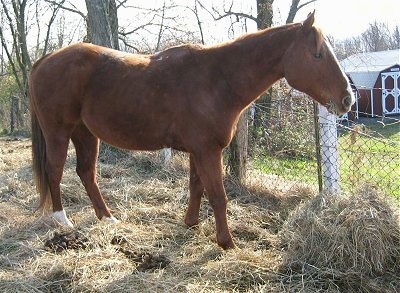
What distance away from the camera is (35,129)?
14.6 ft

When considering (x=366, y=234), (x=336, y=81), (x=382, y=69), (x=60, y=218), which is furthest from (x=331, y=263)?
(x=382, y=69)

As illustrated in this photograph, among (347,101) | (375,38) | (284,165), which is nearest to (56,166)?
(347,101)

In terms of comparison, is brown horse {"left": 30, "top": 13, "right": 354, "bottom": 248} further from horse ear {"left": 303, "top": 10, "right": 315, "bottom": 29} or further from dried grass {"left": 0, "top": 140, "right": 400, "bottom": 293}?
dried grass {"left": 0, "top": 140, "right": 400, "bottom": 293}

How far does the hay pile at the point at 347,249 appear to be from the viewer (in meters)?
3.02

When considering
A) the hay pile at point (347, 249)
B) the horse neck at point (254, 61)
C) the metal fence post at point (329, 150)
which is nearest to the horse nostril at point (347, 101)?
the horse neck at point (254, 61)

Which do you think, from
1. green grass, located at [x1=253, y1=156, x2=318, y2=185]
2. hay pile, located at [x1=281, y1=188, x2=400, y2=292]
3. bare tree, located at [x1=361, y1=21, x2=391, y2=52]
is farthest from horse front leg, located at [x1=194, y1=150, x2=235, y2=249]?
bare tree, located at [x1=361, y1=21, x2=391, y2=52]

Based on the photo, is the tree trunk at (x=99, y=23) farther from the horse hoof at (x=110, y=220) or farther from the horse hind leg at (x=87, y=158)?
the horse hoof at (x=110, y=220)

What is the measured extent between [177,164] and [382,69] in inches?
802

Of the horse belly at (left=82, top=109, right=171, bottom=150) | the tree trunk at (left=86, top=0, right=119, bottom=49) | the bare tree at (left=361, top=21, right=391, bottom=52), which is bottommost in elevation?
the horse belly at (left=82, top=109, right=171, bottom=150)

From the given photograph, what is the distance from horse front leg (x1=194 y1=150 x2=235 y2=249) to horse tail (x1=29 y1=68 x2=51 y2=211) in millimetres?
1722

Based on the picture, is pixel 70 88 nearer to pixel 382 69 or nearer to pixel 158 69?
pixel 158 69

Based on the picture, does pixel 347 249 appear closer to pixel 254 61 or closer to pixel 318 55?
pixel 318 55

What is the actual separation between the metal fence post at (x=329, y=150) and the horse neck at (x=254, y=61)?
1034 millimetres

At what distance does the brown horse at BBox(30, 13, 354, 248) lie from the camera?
3.37 m
